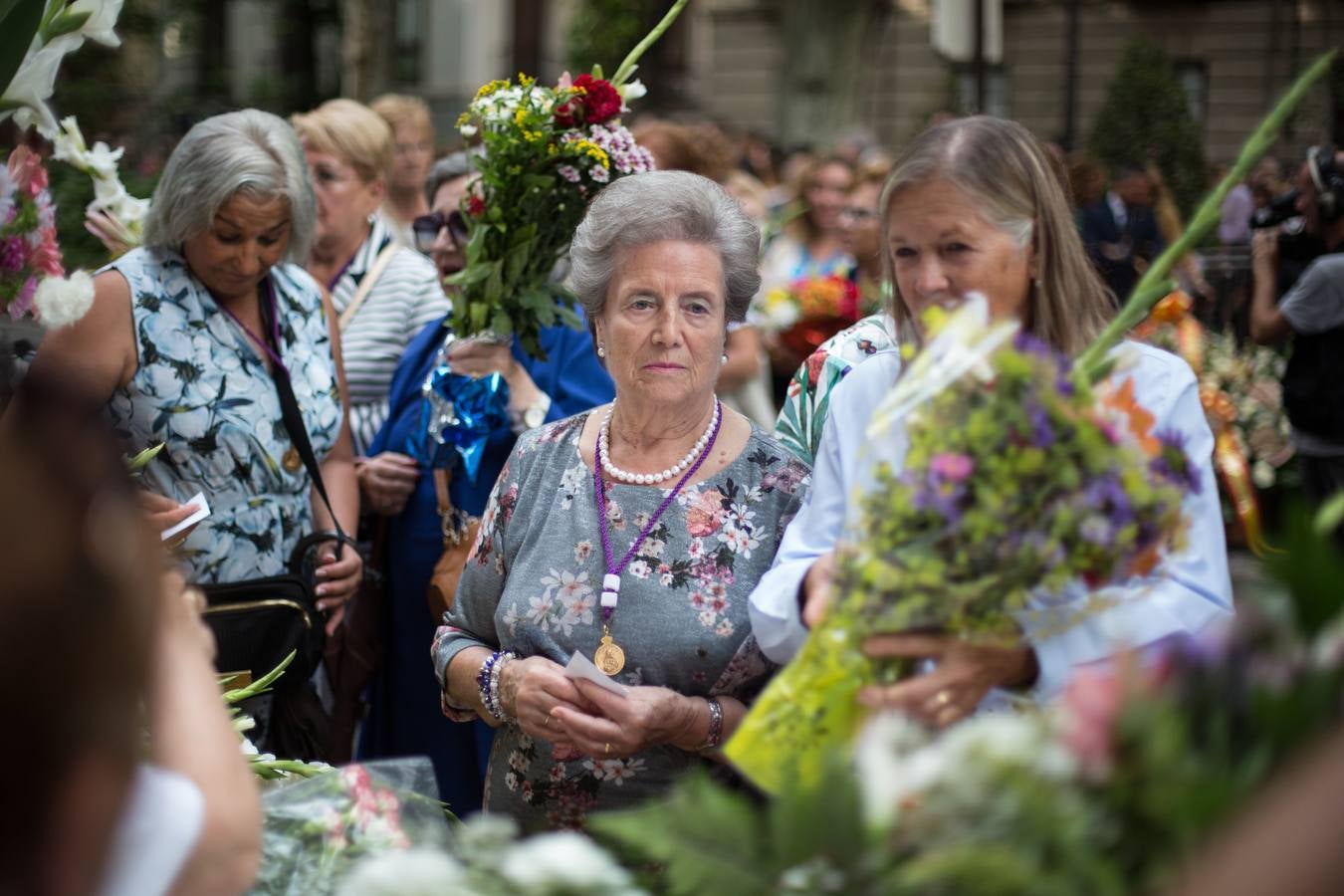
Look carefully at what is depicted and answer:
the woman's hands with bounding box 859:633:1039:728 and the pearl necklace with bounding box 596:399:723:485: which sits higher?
the woman's hands with bounding box 859:633:1039:728

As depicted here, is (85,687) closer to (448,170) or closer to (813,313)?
(448,170)

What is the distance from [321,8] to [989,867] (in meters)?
25.9

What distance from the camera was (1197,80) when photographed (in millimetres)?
25906

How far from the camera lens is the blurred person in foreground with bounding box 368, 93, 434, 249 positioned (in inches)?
242

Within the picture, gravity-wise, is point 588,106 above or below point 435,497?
above

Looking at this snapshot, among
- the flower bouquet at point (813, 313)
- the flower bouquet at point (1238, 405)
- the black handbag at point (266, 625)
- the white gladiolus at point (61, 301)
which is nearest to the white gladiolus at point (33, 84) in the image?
the white gladiolus at point (61, 301)

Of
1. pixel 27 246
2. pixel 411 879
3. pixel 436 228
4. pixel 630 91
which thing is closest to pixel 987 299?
pixel 411 879

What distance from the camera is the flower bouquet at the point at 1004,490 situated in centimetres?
168

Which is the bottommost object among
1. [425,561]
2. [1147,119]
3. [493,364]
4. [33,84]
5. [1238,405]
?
[1238,405]

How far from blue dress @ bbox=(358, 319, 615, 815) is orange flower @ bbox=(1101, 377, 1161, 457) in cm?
246

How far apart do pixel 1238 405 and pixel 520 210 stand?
17.7ft

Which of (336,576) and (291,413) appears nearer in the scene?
(291,413)

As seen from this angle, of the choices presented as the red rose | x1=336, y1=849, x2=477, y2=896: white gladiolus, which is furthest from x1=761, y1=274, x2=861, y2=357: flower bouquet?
x1=336, y1=849, x2=477, y2=896: white gladiolus

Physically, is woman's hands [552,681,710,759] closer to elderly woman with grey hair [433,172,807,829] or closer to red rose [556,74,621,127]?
elderly woman with grey hair [433,172,807,829]
